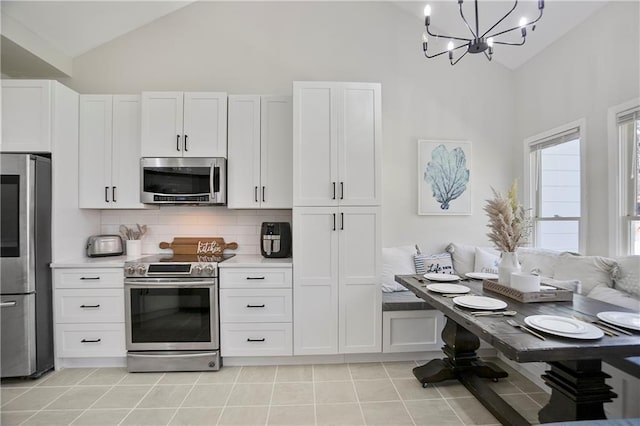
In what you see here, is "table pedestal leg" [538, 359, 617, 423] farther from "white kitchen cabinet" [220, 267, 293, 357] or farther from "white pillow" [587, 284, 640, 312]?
"white kitchen cabinet" [220, 267, 293, 357]

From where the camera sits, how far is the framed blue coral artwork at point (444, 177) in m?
3.61

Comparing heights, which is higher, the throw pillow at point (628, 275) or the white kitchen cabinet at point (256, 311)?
the throw pillow at point (628, 275)

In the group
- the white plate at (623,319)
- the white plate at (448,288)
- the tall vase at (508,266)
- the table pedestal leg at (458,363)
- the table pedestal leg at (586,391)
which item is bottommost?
the table pedestal leg at (458,363)

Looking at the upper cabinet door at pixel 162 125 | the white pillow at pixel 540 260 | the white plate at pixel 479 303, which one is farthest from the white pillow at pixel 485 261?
the upper cabinet door at pixel 162 125

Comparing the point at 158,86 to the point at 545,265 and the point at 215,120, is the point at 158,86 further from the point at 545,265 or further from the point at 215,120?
the point at 545,265

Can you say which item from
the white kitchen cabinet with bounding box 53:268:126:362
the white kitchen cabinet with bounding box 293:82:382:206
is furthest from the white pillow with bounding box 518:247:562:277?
the white kitchen cabinet with bounding box 53:268:126:362

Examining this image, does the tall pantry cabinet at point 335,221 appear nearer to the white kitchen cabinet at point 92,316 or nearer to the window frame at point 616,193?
the white kitchen cabinet at point 92,316

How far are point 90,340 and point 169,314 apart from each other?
720 millimetres

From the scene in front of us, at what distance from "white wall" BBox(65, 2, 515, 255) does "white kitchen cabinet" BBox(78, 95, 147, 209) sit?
431 mm

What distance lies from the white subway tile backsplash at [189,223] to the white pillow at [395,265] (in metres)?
1.08

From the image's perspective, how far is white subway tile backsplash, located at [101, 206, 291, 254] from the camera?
3.38 meters

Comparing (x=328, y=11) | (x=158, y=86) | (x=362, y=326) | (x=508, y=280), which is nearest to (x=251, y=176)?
(x=158, y=86)

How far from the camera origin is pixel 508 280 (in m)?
2.11

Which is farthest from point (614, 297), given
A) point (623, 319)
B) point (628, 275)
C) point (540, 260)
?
point (623, 319)
